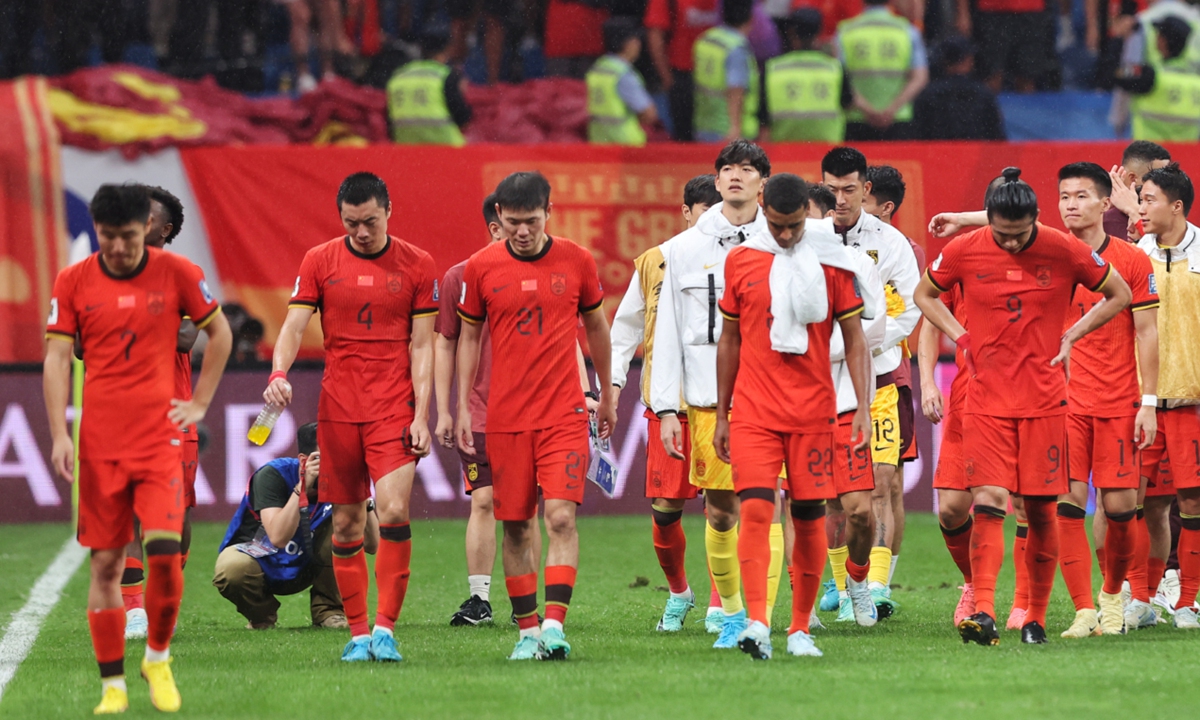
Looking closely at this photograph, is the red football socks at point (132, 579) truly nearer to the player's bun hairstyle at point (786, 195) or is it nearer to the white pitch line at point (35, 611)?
the white pitch line at point (35, 611)

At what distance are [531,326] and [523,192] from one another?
595mm

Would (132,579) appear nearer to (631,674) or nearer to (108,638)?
(108,638)

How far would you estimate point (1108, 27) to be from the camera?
19219 millimetres

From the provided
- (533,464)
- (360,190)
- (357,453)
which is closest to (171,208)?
(360,190)

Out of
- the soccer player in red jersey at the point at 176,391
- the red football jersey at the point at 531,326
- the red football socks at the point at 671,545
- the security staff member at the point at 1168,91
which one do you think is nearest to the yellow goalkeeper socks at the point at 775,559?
the red football socks at the point at 671,545

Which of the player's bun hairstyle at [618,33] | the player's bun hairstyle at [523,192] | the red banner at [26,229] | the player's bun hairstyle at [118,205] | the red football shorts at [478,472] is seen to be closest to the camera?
the player's bun hairstyle at [118,205]

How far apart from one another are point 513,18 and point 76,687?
12.9m

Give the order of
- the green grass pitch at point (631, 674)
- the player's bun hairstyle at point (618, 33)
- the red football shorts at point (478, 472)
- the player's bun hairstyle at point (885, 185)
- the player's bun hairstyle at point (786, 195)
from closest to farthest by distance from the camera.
Result: the green grass pitch at point (631, 674)
the player's bun hairstyle at point (786, 195)
the red football shorts at point (478, 472)
the player's bun hairstyle at point (885, 185)
the player's bun hairstyle at point (618, 33)

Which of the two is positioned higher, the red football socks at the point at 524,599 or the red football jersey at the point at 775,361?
the red football jersey at the point at 775,361

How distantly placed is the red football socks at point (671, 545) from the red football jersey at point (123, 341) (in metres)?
2.81

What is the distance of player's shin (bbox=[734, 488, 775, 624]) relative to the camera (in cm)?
700

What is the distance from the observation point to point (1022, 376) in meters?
7.50

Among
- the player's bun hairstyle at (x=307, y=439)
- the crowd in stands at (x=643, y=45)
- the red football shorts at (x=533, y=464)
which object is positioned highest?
the crowd in stands at (x=643, y=45)

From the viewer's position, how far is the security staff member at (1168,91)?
16812 mm
